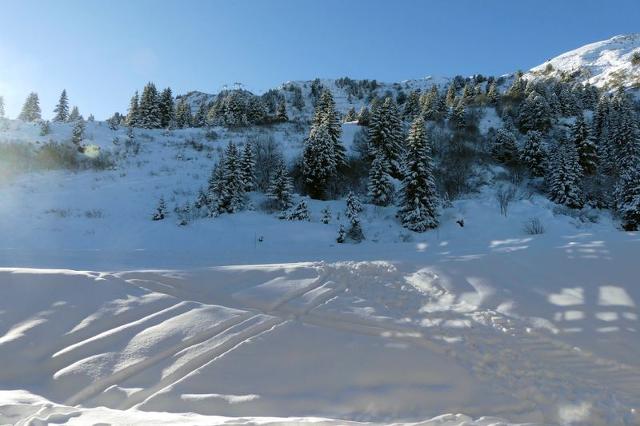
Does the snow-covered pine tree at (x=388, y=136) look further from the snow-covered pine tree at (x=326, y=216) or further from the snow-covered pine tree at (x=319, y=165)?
the snow-covered pine tree at (x=326, y=216)

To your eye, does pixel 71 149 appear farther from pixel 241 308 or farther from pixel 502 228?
pixel 502 228

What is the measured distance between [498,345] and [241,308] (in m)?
3.15

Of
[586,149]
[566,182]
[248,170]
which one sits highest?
[586,149]

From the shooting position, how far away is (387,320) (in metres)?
4.50

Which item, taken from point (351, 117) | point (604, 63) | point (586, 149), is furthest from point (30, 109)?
point (604, 63)

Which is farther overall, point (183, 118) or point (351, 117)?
point (351, 117)

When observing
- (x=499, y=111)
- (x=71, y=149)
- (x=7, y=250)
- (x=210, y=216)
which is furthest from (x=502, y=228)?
(x=499, y=111)

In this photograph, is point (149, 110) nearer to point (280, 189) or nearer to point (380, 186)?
point (280, 189)

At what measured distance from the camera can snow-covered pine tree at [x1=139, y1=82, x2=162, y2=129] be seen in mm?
40109

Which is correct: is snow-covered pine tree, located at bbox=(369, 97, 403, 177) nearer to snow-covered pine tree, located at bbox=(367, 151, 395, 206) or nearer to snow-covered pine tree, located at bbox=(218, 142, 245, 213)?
snow-covered pine tree, located at bbox=(367, 151, 395, 206)

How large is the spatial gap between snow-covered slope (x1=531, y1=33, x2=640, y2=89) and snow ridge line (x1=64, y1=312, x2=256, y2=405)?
6393cm

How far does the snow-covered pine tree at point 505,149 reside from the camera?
2738cm

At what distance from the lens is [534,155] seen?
→ 83.5 ft

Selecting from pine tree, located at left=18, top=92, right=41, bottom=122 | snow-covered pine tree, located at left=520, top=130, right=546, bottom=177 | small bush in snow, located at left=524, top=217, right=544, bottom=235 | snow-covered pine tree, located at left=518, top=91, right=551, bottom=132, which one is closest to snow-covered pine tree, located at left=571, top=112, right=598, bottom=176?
snow-covered pine tree, located at left=520, top=130, right=546, bottom=177
